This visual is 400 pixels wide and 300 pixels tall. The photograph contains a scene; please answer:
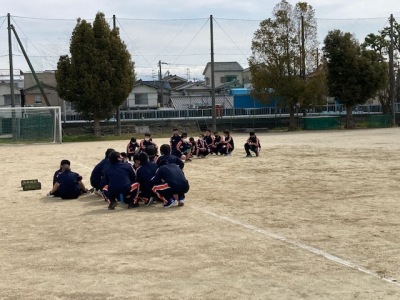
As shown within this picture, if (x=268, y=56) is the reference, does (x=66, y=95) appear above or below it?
below

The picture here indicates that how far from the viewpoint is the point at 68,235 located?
7918 mm

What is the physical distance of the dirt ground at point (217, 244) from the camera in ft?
17.3

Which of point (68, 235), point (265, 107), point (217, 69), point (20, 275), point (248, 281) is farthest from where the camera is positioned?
point (217, 69)

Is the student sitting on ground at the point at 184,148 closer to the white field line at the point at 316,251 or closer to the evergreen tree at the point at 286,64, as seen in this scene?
the white field line at the point at 316,251

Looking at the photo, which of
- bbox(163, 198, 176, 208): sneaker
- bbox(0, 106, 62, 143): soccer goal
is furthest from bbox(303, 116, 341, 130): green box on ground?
bbox(163, 198, 176, 208): sneaker

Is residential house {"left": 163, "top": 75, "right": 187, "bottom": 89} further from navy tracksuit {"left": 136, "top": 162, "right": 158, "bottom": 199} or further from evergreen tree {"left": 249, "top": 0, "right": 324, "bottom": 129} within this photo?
navy tracksuit {"left": 136, "top": 162, "right": 158, "bottom": 199}

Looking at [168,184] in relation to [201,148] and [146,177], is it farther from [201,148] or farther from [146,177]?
[201,148]

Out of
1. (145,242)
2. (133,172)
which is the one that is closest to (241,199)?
(133,172)

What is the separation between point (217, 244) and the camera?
701cm

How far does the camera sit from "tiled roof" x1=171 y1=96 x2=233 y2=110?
59781 mm

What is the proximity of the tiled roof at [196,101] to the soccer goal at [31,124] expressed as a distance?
2309cm

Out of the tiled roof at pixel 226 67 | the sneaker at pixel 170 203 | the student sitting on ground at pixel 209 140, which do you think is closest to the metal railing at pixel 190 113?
the student sitting on ground at pixel 209 140

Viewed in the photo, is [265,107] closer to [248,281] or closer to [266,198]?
[266,198]

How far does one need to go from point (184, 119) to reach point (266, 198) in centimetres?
3522
